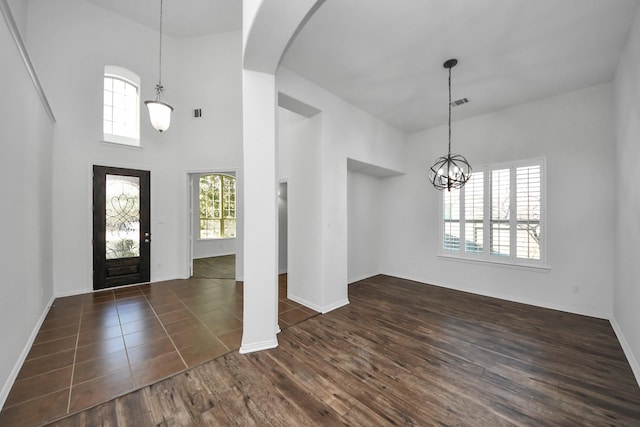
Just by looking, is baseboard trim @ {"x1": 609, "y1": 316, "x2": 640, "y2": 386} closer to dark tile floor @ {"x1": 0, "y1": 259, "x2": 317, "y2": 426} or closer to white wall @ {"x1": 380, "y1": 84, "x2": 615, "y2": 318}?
white wall @ {"x1": 380, "y1": 84, "x2": 615, "y2": 318}

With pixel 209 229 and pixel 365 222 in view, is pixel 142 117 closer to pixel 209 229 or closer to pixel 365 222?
pixel 209 229

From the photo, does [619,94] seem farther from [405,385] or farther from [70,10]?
[70,10]

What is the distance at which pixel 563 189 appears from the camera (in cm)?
360

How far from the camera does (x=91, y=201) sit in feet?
14.0

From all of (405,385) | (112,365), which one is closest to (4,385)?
(112,365)

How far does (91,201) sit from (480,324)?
6531mm

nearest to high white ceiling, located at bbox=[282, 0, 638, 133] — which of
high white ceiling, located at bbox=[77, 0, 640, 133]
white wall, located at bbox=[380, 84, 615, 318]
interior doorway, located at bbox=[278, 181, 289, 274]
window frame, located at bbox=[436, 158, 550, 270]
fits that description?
high white ceiling, located at bbox=[77, 0, 640, 133]

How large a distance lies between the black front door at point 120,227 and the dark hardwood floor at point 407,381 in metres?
3.53

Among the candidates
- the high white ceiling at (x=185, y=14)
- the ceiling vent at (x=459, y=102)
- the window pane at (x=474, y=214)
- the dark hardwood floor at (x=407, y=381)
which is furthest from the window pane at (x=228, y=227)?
the ceiling vent at (x=459, y=102)

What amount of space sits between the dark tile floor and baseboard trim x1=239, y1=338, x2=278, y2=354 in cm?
17

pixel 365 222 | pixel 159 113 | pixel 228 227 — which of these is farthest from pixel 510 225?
pixel 228 227

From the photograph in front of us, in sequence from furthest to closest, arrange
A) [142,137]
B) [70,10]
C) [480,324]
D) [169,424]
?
[142,137], [70,10], [480,324], [169,424]

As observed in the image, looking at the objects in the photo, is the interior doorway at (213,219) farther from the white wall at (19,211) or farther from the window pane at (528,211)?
the window pane at (528,211)

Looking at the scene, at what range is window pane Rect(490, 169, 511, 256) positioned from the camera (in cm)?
407
